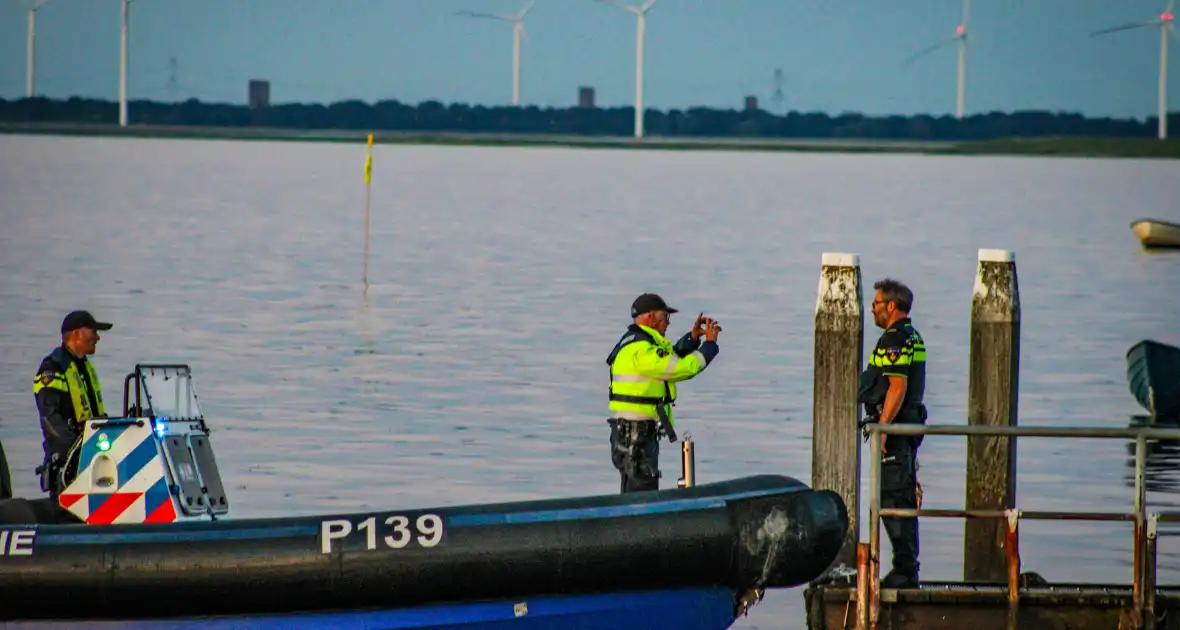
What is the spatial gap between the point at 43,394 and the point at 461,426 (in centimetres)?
1081

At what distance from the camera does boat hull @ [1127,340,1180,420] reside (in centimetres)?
2372

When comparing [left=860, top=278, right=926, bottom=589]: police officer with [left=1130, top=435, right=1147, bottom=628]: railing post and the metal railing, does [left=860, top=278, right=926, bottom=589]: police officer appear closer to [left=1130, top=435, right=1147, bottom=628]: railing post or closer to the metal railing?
the metal railing

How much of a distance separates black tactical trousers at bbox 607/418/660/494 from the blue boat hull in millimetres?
1146

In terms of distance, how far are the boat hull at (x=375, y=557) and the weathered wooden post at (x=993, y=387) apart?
2410 mm

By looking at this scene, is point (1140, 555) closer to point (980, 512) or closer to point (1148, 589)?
point (1148, 589)

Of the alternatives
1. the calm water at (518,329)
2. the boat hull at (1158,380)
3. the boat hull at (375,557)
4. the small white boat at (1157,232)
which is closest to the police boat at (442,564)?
the boat hull at (375,557)

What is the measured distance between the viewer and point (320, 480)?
18.9 m

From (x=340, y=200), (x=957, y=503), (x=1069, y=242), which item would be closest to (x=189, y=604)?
(x=957, y=503)

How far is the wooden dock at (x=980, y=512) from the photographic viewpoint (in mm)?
10930

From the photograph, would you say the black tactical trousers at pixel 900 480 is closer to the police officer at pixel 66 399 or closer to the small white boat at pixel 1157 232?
the police officer at pixel 66 399

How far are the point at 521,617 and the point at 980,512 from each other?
2.34 m

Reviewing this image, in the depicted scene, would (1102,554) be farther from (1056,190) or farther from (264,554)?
(1056,190)

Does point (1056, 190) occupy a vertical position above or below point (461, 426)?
above

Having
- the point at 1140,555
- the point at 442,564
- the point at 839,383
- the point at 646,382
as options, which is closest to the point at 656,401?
the point at 646,382
